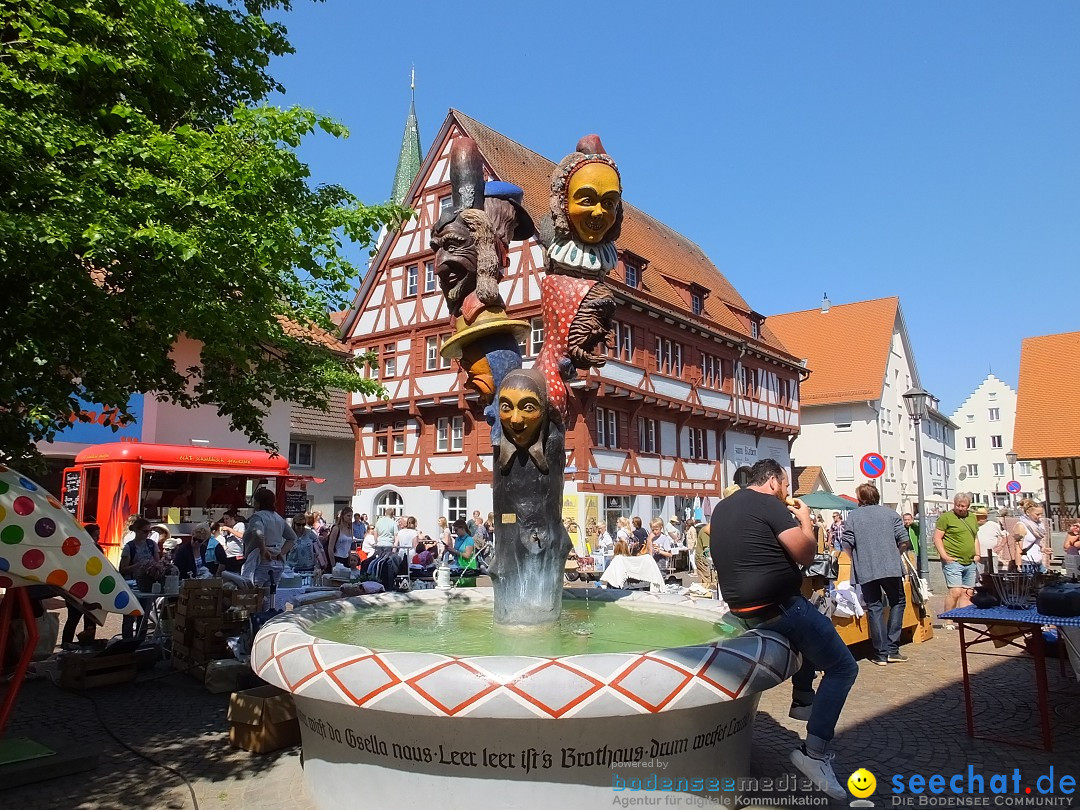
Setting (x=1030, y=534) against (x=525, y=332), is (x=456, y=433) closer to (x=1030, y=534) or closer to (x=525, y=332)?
(x=1030, y=534)

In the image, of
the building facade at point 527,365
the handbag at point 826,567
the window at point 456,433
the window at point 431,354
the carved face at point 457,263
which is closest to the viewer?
the carved face at point 457,263

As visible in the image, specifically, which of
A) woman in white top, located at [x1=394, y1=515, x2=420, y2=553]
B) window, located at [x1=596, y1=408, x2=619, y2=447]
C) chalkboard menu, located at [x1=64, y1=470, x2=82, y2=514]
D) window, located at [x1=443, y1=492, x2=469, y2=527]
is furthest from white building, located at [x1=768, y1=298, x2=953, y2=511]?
chalkboard menu, located at [x1=64, y1=470, x2=82, y2=514]

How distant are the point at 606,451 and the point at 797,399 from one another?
16289 mm

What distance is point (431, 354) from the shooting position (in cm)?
2545

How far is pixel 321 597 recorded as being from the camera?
7.78m

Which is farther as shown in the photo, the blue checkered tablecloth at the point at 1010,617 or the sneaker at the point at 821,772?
the blue checkered tablecloth at the point at 1010,617

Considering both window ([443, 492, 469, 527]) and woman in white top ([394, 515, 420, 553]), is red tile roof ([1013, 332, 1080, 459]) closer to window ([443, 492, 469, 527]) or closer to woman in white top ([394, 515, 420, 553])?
window ([443, 492, 469, 527])

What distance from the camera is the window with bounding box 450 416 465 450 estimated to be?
2469 cm

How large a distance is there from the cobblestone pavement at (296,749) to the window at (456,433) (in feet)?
56.6

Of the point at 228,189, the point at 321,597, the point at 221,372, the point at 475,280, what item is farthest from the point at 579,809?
the point at 221,372

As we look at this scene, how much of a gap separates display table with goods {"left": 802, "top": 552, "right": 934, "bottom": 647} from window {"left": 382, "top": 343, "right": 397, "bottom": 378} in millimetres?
19667

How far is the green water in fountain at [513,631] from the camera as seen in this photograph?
14.8 ft

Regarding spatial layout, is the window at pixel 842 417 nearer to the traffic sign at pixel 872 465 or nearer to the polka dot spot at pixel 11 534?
the traffic sign at pixel 872 465

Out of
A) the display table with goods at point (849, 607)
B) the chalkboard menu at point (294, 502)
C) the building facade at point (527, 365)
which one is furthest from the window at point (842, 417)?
the display table with goods at point (849, 607)
